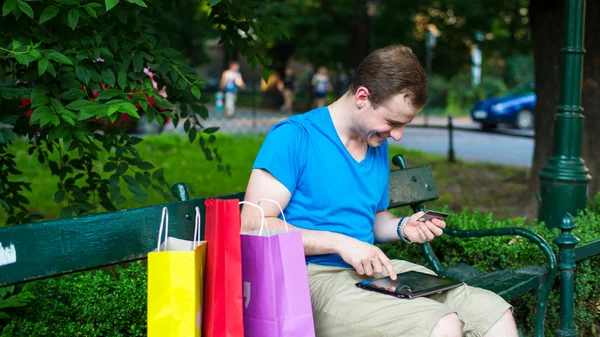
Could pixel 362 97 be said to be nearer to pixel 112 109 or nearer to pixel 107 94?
pixel 112 109

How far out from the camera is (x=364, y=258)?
273cm

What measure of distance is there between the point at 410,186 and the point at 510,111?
1781 cm

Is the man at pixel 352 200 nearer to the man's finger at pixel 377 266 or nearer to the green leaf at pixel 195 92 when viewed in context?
the man's finger at pixel 377 266

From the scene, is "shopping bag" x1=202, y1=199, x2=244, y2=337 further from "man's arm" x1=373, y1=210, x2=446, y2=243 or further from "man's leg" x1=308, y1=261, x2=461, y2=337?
"man's arm" x1=373, y1=210, x2=446, y2=243

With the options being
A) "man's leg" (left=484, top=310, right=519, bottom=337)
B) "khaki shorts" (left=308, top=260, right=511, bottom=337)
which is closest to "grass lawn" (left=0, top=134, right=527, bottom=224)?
"khaki shorts" (left=308, top=260, right=511, bottom=337)

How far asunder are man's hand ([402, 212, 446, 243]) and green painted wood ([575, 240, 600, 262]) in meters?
1.03

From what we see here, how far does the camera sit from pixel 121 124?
3822 mm

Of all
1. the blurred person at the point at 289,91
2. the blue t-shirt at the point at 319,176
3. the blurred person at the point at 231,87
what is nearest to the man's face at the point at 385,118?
the blue t-shirt at the point at 319,176

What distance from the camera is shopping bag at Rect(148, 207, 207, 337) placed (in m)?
2.13

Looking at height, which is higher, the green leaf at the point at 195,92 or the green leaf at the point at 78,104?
the green leaf at the point at 78,104

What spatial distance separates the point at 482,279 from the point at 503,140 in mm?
14958

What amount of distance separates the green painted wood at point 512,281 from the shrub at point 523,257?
0.69 feet

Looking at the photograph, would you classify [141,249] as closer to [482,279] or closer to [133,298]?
[133,298]

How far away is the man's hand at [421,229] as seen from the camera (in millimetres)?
3018
